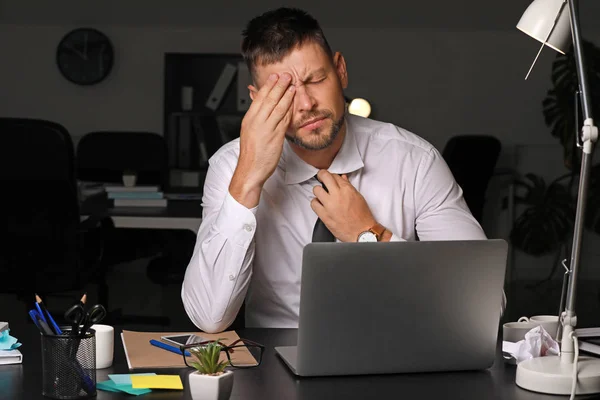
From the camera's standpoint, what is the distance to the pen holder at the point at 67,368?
3.91 ft

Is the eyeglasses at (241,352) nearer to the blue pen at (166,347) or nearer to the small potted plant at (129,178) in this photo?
the blue pen at (166,347)

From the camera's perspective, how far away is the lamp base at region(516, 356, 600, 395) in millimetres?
1240

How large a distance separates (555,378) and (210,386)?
1.64ft

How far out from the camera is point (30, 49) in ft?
22.1

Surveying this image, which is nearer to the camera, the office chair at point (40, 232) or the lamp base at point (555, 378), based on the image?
the lamp base at point (555, 378)

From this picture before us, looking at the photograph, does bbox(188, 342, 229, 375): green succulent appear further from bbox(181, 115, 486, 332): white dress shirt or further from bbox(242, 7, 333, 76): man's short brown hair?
bbox(242, 7, 333, 76): man's short brown hair

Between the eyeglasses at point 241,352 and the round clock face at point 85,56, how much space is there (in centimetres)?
555

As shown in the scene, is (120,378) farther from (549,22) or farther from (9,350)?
(549,22)

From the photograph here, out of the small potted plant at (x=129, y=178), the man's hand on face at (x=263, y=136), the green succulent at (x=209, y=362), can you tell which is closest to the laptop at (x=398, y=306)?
the green succulent at (x=209, y=362)

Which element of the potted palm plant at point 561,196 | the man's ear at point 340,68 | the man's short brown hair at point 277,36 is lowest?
the potted palm plant at point 561,196

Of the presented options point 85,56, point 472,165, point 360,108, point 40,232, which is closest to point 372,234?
point 40,232

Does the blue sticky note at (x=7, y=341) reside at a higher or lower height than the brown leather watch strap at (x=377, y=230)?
lower

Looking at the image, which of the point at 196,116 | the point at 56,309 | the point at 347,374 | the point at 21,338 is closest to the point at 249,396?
the point at 347,374

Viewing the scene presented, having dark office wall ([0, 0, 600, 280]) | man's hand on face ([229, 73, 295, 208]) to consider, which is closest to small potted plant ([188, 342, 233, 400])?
man's hand on face ([229, 73, 295, 208])
